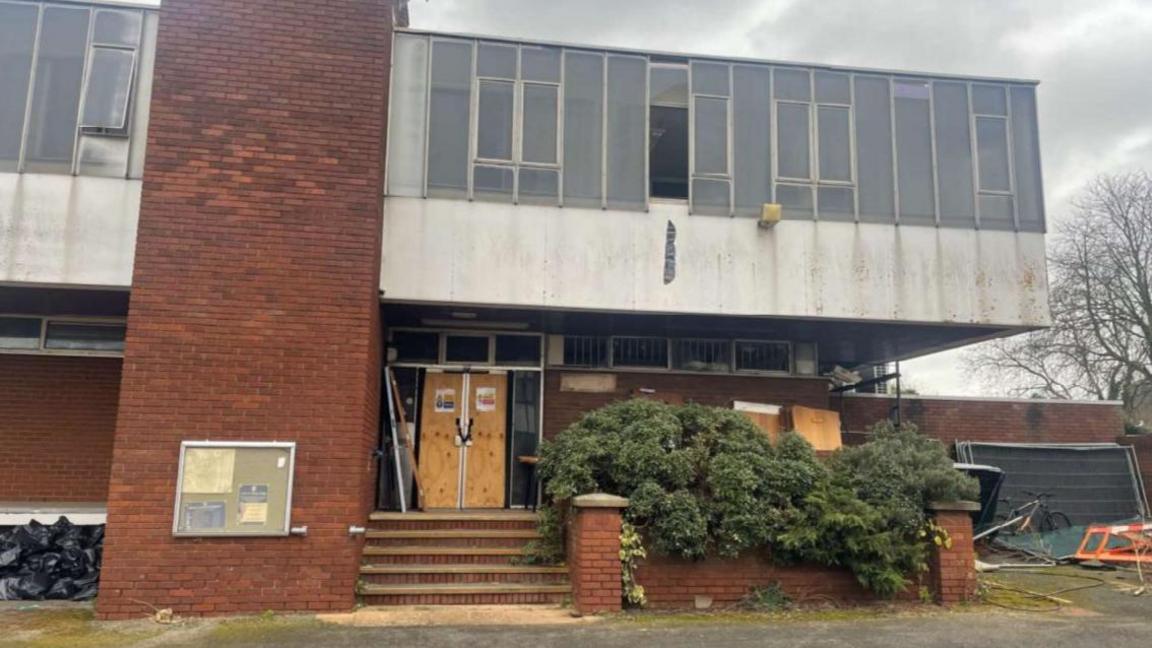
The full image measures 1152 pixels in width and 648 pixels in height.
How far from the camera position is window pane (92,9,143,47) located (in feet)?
28.1

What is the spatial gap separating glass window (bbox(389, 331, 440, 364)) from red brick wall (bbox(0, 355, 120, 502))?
350 centimetres

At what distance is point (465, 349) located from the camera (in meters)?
10.7

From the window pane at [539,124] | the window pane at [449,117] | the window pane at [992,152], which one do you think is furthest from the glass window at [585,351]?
the window pane at [992,152]

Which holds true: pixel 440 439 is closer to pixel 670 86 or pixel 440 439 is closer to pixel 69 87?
pixel 670 86

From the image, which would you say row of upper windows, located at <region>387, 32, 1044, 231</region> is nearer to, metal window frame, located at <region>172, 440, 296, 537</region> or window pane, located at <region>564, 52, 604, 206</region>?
window pane, located at <region>564, 52, 604, 206</region>

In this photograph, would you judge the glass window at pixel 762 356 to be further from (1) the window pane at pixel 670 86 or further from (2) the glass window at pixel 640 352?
(1) the window pane at pixel 670 86

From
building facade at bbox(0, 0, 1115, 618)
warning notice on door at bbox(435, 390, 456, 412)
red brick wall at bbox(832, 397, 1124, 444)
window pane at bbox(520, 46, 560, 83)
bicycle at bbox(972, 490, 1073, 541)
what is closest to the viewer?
building facade at bbox(0, 0, 1115, 618)

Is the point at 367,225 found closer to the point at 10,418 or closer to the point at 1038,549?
the point at 10,418

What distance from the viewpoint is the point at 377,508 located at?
9.78 m

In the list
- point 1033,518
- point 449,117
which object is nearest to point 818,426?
point 1033,518

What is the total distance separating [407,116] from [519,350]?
3.45 metres

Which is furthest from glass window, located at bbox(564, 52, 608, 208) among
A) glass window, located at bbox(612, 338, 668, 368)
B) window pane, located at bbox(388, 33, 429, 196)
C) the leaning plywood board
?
the leaning plywood board

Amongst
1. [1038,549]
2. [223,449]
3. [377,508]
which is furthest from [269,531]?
[1038,549]

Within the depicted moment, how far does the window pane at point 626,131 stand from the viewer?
9.23 meters
